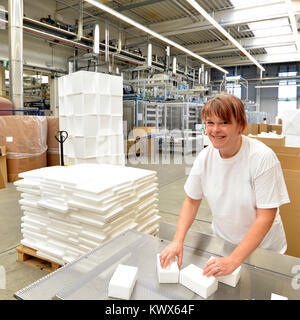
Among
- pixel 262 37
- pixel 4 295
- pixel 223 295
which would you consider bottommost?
pixel 4 295

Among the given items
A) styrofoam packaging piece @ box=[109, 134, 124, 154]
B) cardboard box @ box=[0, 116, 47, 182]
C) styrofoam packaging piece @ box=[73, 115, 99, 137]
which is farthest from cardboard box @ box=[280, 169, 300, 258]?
cardboard box @ box=[0, 116, 47, 182]

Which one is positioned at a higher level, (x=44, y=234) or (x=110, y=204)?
(x=110, y=204)

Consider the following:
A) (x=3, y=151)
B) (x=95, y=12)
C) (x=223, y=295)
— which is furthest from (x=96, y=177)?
(x=95, y=12)

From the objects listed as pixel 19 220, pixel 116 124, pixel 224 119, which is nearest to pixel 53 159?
pixel 116 124

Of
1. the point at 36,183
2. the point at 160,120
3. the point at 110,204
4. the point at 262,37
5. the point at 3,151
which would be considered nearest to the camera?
the point at 110,204

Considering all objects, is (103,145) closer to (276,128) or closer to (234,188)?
(234,188)

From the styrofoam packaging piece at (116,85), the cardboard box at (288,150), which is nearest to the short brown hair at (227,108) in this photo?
the cardboard box at (288,150)

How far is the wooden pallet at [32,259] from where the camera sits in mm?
2408

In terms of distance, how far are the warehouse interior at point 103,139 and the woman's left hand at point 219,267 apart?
7cm

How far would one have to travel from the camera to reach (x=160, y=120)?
1173 centimetres

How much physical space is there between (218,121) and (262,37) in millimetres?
11491

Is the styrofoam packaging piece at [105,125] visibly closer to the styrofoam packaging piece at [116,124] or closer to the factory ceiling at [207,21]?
the styrofoam packaging piece at [116,124]

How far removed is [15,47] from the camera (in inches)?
225

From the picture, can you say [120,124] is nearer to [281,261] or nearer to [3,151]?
[3,151]
